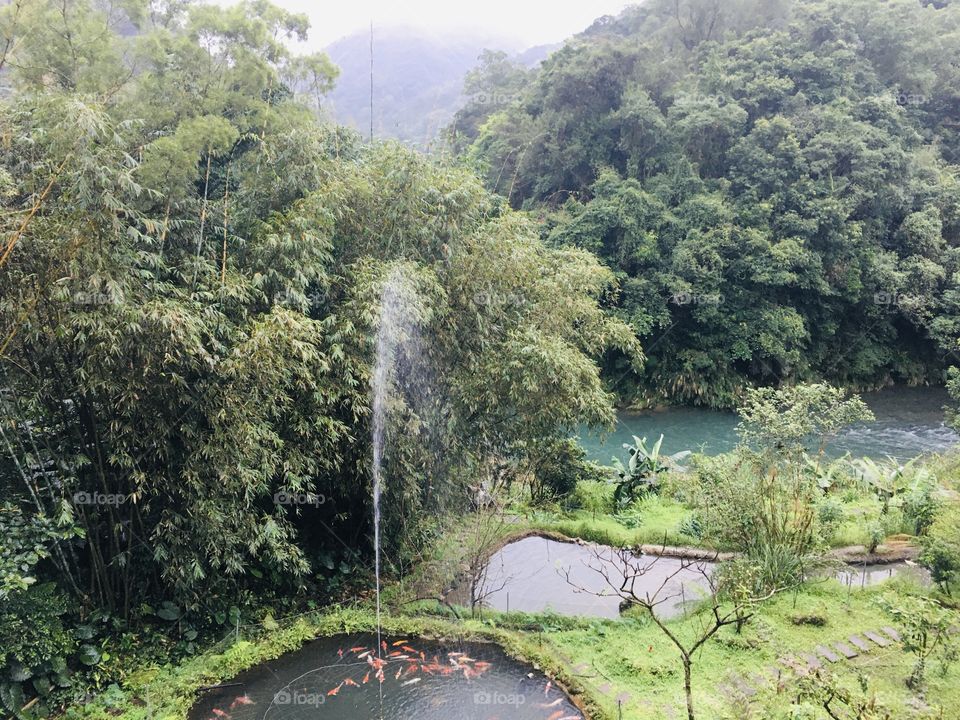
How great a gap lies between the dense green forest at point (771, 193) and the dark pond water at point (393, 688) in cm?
1287

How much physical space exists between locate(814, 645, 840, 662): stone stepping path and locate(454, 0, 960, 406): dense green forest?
40.6ft

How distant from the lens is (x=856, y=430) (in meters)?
17.4

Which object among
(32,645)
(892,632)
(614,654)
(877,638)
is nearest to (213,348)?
(32,645)

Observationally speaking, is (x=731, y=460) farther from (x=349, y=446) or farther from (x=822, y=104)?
(x=822, y=104)

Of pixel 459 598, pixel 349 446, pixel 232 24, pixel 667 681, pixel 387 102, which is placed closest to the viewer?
pixel 667 681

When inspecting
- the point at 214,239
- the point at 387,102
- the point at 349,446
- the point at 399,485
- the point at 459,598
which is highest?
the point at 387,102

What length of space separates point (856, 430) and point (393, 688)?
53.8 feet

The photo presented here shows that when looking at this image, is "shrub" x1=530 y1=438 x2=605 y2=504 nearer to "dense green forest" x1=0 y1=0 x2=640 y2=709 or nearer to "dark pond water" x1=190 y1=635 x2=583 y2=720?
"dense green forest" x1=0 y1=0 x2=640 y2=709

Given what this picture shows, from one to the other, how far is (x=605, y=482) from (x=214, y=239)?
686cm

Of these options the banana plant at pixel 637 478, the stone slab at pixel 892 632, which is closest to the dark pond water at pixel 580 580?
the stone slab at pixel 892 632

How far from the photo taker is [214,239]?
6.61m

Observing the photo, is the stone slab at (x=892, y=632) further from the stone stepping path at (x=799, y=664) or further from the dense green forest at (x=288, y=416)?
the dense green forest at (x=288, y=416)

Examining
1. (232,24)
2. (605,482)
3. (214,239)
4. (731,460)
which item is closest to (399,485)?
(214,239)

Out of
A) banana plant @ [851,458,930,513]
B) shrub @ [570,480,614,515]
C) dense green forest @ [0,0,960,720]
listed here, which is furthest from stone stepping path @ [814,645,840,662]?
shrub @ [570,480,614,515]
